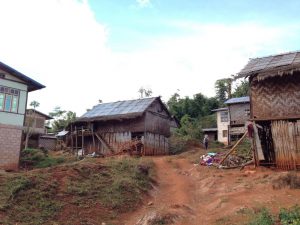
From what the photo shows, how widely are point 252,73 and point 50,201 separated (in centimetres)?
1081

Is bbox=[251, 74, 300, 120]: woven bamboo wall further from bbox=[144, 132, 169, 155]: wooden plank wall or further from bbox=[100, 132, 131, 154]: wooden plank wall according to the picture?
bbox=[100, 132, 131, 154]: wooden plank wall

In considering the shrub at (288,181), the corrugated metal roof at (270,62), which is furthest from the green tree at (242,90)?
the shrub at (288,181)

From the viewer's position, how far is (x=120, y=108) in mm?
30141

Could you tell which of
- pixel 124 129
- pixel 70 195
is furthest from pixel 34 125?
pixel 70 195

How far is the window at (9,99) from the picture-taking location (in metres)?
19.1

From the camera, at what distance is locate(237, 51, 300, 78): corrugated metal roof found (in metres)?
15.8

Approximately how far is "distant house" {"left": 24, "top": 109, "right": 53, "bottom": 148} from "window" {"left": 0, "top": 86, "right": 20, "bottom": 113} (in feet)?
41.1

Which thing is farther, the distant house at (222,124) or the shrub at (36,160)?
the distant house at (222,124)

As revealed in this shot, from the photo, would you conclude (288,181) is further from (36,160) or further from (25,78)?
(36,160)

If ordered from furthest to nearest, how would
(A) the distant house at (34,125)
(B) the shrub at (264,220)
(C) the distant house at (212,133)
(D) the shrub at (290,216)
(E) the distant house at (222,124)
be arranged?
(C) the distant house at (212,133), (E) the distant house at (222,124), (A) the distant house at (34,125), (B) the shrub at (264,220), (D) the shrub at (290,216)

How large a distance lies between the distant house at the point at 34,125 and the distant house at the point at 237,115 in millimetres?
20533

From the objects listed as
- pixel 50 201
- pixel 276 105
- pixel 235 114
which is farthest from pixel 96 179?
pixel 235 114

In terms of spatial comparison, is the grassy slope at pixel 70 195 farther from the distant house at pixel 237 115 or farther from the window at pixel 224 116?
the window at pixel 224 116

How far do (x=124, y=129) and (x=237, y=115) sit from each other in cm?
1302
